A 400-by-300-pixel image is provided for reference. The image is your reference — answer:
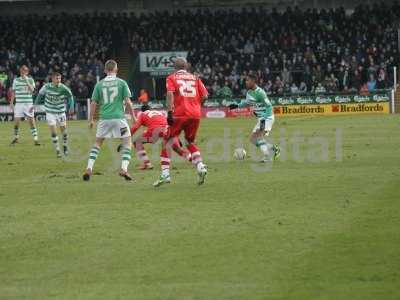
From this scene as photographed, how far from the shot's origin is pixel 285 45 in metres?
58.6

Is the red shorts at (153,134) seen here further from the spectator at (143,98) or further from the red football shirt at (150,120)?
the spectator at (143,98)

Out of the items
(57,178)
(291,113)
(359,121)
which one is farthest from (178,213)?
(291,113)

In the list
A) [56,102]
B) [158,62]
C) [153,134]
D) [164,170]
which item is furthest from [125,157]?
[158,62]

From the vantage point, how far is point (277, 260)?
1023 cm

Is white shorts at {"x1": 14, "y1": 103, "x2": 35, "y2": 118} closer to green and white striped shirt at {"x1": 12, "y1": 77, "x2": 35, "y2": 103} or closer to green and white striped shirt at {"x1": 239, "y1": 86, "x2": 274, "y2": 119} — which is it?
green and white striped shirt at {"x1": 12, "y1": 77, "x2": 35, "y2": 103}

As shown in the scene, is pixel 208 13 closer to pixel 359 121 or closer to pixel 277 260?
pixel 359 121

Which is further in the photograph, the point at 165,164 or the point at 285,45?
the point at 285,45

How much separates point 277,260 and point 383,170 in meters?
10.3

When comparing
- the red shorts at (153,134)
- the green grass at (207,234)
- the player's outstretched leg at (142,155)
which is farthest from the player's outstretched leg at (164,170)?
the red shorts at (153,134)

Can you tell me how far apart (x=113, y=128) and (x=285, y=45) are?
40595mm

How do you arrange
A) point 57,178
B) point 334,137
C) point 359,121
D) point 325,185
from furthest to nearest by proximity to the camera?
point 359,121 < point 334,137 < point 57,178 < point 325,185

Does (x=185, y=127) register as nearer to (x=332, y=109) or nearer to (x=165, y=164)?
(x=165, y=164)

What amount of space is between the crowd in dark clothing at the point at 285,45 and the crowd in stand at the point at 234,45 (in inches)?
2.3

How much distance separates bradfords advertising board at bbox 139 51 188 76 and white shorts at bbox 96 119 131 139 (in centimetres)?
3801
